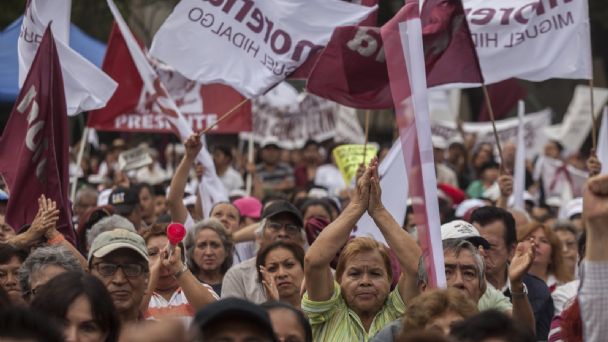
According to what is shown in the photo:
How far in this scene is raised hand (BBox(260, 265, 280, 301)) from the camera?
753 centimetres

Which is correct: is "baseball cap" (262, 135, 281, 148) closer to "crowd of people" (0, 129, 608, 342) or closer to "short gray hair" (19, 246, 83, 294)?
→ "crowd of people" (0, 129, 608, 342)

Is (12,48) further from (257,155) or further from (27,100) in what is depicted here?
(257,155)

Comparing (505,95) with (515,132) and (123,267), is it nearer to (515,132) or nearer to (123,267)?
(515,132)

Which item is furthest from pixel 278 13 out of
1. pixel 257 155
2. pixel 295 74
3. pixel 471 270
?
pixel 257 155

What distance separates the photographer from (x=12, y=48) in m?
14.0

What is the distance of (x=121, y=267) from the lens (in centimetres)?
693

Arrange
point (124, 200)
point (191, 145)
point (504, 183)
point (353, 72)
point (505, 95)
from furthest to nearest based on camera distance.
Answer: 1. point (505, 95)
2. point (124, 200)
3. point (504, 183)
4. point (191, 145)
5. point (353, 72)

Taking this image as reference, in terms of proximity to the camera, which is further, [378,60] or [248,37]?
[248,37]

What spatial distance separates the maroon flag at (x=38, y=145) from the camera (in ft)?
29.4

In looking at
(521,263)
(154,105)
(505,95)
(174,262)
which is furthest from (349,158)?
(505,95)

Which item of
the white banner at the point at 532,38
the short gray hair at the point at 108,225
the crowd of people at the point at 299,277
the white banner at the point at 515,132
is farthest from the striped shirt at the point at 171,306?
the white banner at the point at 515,132

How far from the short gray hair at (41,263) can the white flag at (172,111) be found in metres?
4.45

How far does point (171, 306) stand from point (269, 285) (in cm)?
54

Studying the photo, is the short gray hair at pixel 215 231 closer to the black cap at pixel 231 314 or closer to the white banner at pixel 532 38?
the white banner at pixel 532 38
